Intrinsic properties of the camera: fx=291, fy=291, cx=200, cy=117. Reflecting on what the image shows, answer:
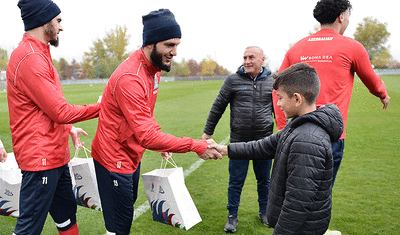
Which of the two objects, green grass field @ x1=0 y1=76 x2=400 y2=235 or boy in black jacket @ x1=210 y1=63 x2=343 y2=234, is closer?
boy in black jacket @ x1=210 y1=63 x2=343 y2=234

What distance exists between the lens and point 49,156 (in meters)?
2.36

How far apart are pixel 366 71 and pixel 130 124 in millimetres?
2126

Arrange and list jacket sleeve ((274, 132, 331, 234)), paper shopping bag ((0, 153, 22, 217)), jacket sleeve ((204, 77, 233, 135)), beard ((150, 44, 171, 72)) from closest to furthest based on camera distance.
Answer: jacket sleeve ((274, 132, 331, 234)), beard ((150, 44, 171, 72)), paper shopping bag ((0, 153, 22, 217)), jacket sleeve ((204, 77, 233, 135))

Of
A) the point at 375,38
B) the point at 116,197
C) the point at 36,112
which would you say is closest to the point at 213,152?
the point at 116,197

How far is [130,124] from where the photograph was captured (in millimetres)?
2166

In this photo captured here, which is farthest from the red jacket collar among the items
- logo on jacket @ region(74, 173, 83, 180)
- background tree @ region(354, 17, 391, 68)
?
background tree @ region(354, 17, 391, 68)

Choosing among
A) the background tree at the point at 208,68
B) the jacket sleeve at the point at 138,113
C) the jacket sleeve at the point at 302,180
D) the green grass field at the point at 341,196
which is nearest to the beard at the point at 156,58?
the jacket sleeve at the point at 138,113

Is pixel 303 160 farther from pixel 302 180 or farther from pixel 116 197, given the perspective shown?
pixel 116 197

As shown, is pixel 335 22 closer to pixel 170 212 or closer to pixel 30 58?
pixel 170 212

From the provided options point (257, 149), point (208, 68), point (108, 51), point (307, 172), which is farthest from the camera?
point (208, 68)

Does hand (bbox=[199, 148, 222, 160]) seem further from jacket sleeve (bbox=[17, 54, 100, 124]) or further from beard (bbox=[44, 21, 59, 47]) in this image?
beard (bbox=[44, 21, 59, 47])

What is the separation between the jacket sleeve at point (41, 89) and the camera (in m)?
2.19

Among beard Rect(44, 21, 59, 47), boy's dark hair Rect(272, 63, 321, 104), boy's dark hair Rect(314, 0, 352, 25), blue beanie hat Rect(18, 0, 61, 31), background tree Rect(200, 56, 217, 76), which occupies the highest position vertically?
boy's dark hair Rect(314, 0, 352, 25)

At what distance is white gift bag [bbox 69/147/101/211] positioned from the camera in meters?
3.02
